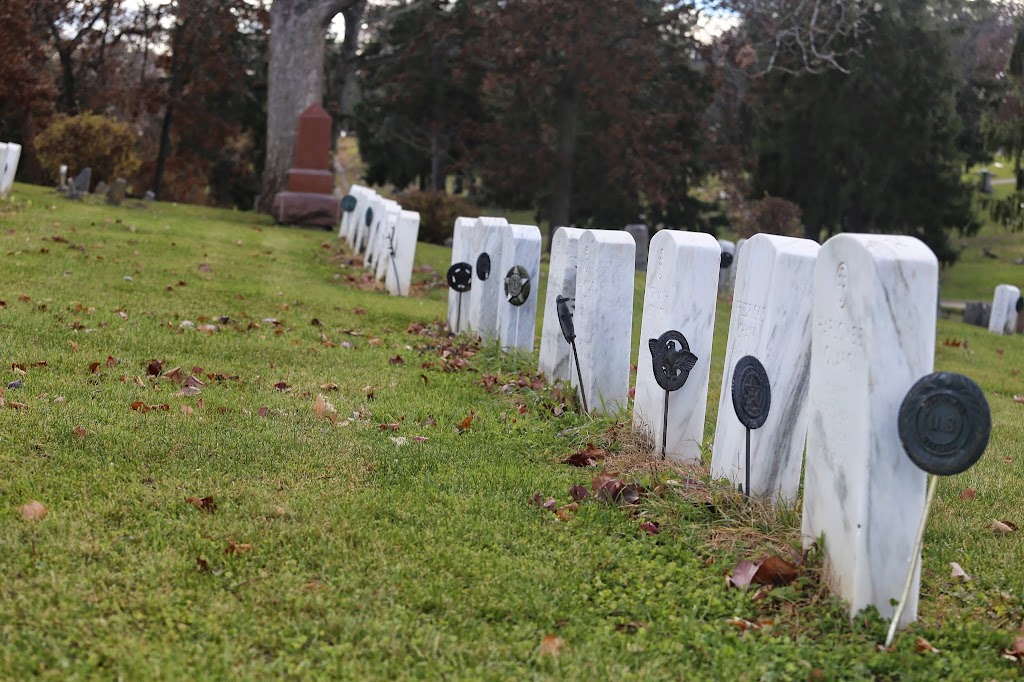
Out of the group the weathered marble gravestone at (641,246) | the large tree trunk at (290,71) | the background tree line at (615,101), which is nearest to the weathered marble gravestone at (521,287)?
the large tree trunk at (290,71)

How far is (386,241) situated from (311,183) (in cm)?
815

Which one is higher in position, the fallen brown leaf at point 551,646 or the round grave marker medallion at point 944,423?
the round grave marker medallion at point 944,423

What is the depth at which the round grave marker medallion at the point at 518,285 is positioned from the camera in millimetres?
7906

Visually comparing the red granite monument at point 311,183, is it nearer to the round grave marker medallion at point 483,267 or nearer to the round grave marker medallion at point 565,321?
Answer: the round grave marker medallion at point 483,267

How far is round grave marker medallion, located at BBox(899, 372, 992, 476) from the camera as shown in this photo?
11.1ft

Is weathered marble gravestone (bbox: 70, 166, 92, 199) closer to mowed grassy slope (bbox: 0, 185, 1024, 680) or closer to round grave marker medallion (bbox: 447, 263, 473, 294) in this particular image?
round grave marker medallion (bbox: 447, 263, 473, 294)

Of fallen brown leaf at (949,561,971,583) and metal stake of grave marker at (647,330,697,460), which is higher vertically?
metal stake of grave marker at (647,330,697,460)

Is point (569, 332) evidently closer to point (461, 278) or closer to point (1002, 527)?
point (1002, 527)

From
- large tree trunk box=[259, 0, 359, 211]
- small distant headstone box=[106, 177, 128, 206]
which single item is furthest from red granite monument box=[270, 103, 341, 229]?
small distant headstone box=[106, 177, 128, 206]

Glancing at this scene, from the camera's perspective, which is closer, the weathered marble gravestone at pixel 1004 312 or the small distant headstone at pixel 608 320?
the small distant headstone at pixel 608 320

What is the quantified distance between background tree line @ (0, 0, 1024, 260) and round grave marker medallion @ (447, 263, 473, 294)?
17851mm

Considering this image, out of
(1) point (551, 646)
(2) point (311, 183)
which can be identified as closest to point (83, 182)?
(2) point (311, 183)

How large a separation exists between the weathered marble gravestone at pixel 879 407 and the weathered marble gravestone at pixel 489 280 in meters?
5.04

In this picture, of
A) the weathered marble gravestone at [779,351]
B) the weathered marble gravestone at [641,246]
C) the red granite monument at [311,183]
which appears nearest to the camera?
the weathered marble gravestone at [779,351]
